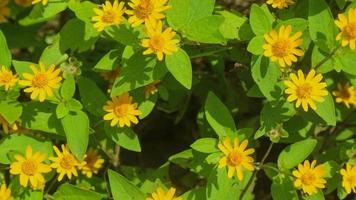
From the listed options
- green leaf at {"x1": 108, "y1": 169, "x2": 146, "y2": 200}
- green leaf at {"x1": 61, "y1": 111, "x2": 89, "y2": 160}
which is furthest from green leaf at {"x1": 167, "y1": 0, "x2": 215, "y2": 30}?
green leaf at {"x1": 108, "y1": 169, "x2": 146, "y2": 200}

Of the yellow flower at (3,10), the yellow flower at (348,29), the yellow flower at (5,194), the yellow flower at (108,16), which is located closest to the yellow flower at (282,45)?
the yellow flower at (348,29)

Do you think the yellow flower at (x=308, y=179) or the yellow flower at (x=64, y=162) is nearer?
the yellow flower at (x=308, y=179)

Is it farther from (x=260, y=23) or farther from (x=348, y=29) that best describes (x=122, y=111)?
(x=348, y=29)

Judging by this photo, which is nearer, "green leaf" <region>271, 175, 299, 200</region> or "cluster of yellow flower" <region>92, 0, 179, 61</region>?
"cluster of yellow flower" <region>92, 0, 179, 61</region>

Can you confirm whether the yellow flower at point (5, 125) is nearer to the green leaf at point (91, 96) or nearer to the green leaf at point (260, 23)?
the green leaf at point (91, 96)

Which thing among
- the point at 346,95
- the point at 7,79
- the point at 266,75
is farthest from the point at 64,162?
the point at 346,95

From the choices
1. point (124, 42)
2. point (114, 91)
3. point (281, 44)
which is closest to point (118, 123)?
point (114, 91)

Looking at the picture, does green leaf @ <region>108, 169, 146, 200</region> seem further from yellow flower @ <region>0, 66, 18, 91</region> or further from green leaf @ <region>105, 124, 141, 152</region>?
yellow flower @ <region>0, 66, 18, 91</region>
